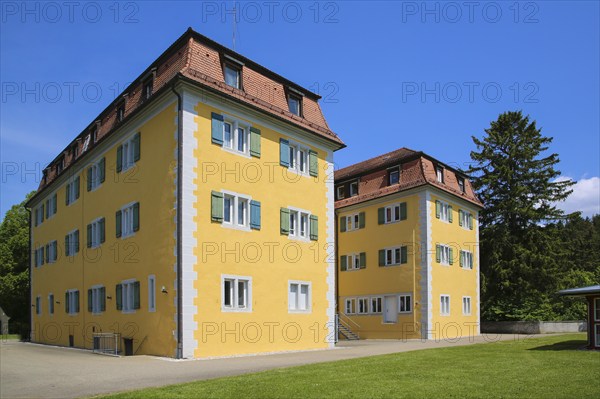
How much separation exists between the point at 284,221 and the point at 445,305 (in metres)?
16.4

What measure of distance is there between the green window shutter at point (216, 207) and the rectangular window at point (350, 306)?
19462mm

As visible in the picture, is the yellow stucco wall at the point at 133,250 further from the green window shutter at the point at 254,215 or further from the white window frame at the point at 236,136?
the green window shutter at the point at 254,215

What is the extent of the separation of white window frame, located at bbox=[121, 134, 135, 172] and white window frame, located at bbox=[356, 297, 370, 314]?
19.3 meters

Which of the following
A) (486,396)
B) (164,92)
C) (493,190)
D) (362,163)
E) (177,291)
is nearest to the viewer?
(486,396)

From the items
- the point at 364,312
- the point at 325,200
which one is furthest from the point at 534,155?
the point at 325,200

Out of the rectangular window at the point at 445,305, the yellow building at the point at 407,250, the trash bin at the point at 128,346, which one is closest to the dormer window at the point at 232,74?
the trash bin at the point at 128,346

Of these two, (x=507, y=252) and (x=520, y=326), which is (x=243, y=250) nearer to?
(x=520, y=326)

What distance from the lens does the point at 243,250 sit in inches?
839

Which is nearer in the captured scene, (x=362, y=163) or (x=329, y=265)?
(x=329, y=265)

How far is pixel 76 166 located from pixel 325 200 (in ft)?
45.6

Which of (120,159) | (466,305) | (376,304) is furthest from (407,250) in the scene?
(120,159)

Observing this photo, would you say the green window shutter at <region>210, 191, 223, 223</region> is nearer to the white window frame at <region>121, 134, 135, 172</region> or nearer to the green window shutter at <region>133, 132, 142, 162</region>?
the green window shutter at <region>133, 132, 142, 162</region>

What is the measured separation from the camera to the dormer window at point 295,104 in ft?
83.6

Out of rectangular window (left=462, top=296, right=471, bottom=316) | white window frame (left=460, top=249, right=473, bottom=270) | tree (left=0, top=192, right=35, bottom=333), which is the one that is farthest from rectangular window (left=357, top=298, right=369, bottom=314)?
tree (left=0, top=192, right=35, bottom=333)
